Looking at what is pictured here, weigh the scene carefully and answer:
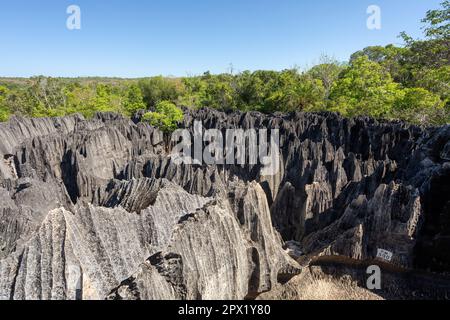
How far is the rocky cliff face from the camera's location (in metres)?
4.57

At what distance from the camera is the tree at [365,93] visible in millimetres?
27891

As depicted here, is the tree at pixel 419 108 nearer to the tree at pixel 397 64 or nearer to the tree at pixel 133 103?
the tree at pixel 397 64

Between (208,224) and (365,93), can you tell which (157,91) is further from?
(208,224)

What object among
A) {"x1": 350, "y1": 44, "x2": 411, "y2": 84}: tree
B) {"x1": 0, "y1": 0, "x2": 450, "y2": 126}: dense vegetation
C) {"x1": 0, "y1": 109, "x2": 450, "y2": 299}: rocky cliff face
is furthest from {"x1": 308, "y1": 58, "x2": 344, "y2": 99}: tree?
{"x1": 0, "y1": 109, "x2": 450, "y2": 299}: rocky cliff face

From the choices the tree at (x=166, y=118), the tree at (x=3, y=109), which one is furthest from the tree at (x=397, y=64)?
the tree at (x=3, y=109)

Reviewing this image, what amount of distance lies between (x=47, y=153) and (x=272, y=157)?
39.0 ft

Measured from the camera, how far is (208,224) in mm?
5656

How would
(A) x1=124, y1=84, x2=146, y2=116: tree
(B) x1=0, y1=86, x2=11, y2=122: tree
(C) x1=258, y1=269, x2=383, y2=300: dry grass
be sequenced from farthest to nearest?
(A) x1=124, y1=84, x2=146, y2=116: tree
(B) x1=0, y1=86, x2=11, y2=122: tree
(C) x1=258, y1=269, x2=383, y2=300: dry grass

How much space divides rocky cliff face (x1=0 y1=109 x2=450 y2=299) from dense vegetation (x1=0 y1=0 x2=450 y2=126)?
38.2ft

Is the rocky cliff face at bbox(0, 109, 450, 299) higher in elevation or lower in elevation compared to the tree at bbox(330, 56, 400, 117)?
lower

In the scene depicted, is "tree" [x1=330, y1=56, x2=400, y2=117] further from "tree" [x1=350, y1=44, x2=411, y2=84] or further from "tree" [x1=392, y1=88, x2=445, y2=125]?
"tree" [x1=350, y1=44, x2=411, y2=84]

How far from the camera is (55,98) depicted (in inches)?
2047

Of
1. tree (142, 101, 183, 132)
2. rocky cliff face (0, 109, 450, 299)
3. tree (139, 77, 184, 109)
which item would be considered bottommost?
rocky cliff face (0, 109, 450, 299)
